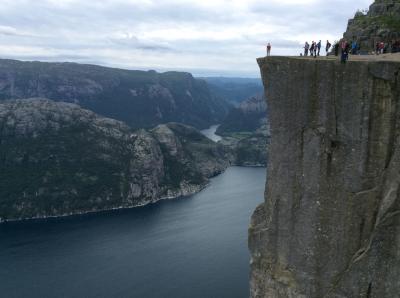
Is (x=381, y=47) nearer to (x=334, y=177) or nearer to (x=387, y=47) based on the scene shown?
(x=387, y=47)

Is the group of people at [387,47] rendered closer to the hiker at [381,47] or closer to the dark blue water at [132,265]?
the hiker at [381,47]

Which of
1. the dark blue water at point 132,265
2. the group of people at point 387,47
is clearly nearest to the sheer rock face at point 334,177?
the group of people at point 387,47

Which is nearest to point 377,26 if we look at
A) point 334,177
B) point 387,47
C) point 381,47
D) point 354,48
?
point 387,47

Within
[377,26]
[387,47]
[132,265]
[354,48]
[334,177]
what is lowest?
[132,265]

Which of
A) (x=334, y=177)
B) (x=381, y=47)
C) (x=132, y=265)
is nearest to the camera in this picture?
(x=334, y=177)

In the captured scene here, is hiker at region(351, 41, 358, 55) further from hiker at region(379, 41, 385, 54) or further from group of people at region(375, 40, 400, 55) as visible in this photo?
hiker at region(379, 41, 385, 54)

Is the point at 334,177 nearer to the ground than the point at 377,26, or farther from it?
nearer to the ground

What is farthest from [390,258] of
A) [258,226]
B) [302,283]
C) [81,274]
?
[81,274]
